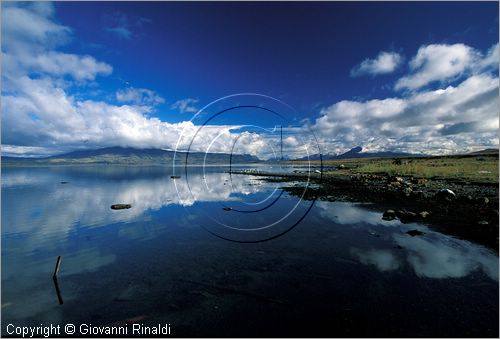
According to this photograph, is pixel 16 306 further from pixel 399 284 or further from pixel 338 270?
pixel 399 284

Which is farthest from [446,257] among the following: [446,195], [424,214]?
[446,195]

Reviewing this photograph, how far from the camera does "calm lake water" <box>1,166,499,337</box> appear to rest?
349 inches

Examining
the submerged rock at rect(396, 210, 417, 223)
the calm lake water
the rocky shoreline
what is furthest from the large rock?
the calm lake water

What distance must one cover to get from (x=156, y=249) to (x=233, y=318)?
9641 mm

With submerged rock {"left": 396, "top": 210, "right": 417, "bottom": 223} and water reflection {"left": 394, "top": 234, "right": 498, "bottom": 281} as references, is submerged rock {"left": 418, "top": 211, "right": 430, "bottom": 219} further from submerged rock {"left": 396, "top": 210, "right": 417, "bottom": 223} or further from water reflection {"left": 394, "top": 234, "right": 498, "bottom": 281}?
water reflection {"left": 394, "top": 234, "right": 498, "bottom": 281}

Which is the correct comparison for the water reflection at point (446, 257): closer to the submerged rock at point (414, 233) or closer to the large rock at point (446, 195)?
the submerged rock at point (414, 233)

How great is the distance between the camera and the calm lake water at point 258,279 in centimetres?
886

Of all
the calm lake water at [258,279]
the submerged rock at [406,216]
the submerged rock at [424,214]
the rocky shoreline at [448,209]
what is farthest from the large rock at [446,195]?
the calm lake water at [258,279]

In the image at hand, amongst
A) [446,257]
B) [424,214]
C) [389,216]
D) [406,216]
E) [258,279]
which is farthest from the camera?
[389,216]

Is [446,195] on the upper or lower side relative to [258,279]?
upper

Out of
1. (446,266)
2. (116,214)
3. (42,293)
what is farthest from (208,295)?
(116,214)

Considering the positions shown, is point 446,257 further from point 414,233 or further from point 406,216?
point 406,216

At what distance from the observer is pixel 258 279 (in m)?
12.1

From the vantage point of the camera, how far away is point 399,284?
11234 mm
